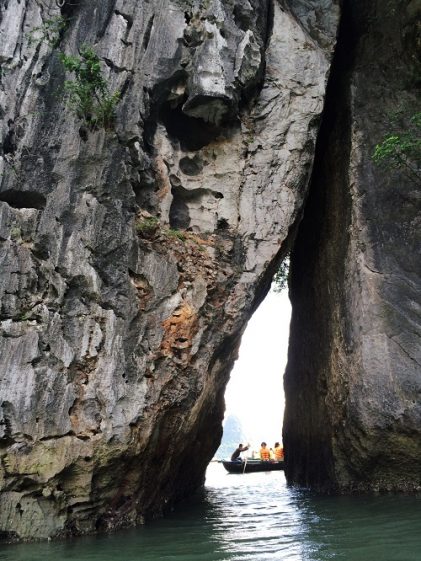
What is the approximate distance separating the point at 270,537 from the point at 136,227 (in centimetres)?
538

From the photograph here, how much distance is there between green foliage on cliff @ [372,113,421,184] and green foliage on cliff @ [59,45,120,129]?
497 centimetres

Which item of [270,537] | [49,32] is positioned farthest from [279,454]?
[49,32]

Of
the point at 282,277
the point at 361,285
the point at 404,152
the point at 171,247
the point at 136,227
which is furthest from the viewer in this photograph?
the point at 282,277

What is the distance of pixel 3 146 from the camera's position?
10.1 m

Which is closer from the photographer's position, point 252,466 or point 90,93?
point 90,93

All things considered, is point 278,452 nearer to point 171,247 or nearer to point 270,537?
point 171,247

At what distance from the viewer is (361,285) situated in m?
11.5

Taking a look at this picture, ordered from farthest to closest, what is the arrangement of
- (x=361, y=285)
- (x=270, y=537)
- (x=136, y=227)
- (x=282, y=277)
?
(x=282, y=277) < (x=361, y=285) < (x=136, y=227) < (x=270, y=537)

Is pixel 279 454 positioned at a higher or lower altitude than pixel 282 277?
lower

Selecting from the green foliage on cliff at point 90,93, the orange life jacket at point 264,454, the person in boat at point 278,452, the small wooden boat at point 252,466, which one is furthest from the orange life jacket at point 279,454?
the green foliage on cliff at point 90,93

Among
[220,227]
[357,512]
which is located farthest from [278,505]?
[220,227]

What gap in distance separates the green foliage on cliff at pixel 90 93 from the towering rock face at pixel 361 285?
558 centimetres

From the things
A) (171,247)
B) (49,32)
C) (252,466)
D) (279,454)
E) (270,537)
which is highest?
(49,32)

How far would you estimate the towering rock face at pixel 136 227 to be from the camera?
797cm
